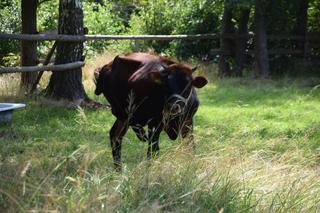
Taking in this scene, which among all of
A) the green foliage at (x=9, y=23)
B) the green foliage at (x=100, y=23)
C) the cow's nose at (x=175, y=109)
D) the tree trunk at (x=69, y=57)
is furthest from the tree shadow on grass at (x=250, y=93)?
the green foliage at (x=100, y=23)

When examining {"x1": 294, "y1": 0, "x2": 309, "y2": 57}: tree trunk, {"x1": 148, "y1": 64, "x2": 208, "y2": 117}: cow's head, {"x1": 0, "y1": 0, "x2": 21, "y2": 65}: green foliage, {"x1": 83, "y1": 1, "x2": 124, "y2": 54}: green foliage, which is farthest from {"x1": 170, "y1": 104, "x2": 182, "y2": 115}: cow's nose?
{"x1": 83, "y1": 1, "x2": 124, "y2": 54}: green foliage

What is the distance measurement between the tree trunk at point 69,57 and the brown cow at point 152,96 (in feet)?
13.3

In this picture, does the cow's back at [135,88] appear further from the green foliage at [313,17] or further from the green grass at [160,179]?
the green foliage at [313,17]

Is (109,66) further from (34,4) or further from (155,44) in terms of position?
(155,44)

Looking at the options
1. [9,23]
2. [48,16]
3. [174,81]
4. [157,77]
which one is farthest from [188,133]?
[48,16]

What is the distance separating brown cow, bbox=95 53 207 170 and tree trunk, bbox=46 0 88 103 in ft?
13.3

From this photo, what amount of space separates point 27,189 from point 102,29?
18.7 metres

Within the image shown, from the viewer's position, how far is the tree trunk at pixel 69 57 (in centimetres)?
1037

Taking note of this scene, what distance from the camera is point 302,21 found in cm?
1664

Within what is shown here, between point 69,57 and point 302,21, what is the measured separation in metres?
8.53

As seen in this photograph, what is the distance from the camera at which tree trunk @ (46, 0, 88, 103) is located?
408 inches

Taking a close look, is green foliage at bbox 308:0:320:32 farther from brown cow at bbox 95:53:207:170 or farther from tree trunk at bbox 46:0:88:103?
brown cow at bbox 95:53:207:170

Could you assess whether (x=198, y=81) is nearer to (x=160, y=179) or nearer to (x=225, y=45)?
(x=160, y=179)

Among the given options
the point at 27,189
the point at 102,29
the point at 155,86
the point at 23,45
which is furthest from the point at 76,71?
the point at 102,29
